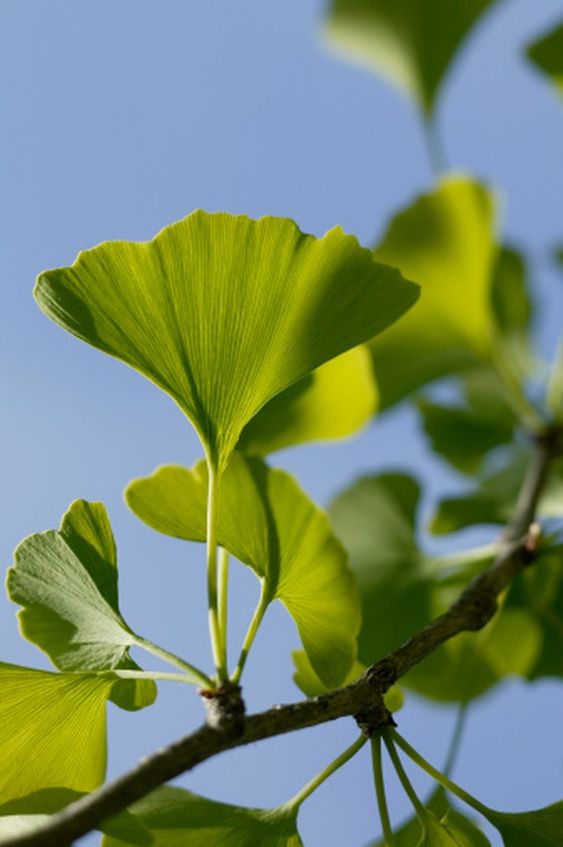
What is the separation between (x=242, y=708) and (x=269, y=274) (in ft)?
0.61

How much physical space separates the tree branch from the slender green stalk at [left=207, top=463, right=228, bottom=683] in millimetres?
34

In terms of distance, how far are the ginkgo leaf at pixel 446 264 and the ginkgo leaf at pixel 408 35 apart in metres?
0.19

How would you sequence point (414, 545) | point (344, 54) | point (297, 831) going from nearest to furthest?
point (297, 831)
point (414, 545)
point (344, 54)

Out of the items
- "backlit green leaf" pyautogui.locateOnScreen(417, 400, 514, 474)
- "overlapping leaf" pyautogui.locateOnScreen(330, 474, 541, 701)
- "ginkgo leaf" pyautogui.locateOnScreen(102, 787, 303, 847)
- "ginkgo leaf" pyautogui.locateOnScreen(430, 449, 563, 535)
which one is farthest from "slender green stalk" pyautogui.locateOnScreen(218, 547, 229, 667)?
"backlit green leaf" pyautogui.locateOnScreen(417, 400, 514, 474)

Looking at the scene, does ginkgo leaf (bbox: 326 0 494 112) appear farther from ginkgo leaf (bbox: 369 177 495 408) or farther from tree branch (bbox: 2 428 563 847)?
tree branch (bbox: 2 428 563 847)

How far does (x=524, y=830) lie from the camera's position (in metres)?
0.53

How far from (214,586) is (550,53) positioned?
561mm

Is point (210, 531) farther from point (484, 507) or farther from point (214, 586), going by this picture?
point (484, 507)

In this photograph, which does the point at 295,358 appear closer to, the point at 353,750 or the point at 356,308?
the point at 356,308

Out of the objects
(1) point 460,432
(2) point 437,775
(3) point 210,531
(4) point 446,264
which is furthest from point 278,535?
(1) point 460,432

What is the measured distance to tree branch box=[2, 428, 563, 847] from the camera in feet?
1.11

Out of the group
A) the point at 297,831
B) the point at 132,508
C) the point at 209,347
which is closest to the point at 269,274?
the point at 209,347

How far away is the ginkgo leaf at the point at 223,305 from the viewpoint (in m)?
0.46

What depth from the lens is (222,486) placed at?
→ 0.51 meters
